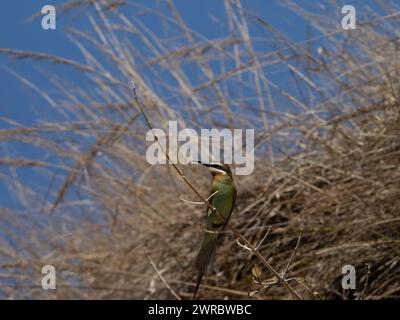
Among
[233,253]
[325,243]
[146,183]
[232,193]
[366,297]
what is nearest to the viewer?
[232,193]

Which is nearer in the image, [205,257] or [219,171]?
[205,257]

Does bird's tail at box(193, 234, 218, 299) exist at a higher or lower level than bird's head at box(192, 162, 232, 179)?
lower

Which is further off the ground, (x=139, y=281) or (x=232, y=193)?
(x=139, y=281)

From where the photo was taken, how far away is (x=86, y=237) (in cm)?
438

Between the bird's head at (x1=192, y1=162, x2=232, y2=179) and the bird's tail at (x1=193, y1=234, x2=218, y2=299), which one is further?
the bird's head at (x1=192, y1=162, x2=232, y2=179)

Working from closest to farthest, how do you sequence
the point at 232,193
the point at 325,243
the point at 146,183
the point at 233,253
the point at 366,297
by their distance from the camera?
the point at 232,193
the point at 366,297
the point at 325,243
the point at 233,253
the point at 146,183

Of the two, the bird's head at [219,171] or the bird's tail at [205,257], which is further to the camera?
the bird's head at [219,171]

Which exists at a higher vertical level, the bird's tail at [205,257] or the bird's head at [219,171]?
the bird's head at [219,171]

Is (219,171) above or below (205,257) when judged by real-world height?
above

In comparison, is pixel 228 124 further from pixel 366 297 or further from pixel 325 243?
pixel 366 297

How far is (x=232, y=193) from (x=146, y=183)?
6.86 feet

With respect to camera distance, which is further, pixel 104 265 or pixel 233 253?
pixel 104 265

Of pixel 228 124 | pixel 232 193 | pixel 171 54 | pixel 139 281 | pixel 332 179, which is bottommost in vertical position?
pixel 232 193

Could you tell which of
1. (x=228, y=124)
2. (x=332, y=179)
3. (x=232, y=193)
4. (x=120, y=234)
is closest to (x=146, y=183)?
(x=120, y=234)
